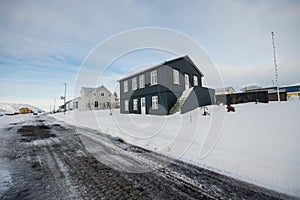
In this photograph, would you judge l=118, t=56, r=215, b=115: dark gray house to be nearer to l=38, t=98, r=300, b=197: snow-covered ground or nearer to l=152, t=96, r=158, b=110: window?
l=152, t=96, r=158, b=110: window

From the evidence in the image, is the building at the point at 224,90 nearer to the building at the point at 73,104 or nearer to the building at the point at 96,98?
the building at the point at 96,98

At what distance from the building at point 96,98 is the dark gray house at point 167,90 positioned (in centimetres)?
1993

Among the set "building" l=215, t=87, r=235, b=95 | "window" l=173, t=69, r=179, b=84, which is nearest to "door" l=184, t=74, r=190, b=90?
"window" l=173, t=69, r=179, b=84

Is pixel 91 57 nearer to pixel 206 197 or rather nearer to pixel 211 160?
pixel 211 160

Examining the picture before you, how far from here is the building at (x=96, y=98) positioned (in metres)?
40.2

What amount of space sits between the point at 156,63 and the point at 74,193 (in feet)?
55.8

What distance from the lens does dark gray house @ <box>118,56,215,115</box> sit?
17.2 metres

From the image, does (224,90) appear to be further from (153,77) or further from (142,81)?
(153,77)

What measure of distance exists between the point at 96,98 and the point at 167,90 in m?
29.1

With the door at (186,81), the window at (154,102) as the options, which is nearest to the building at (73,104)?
the window at (154,102)

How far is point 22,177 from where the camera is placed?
3562mm

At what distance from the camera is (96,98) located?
41125mm

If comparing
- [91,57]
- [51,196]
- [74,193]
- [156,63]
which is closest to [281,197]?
[74,193]

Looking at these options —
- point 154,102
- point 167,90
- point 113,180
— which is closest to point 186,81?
point 167,90
